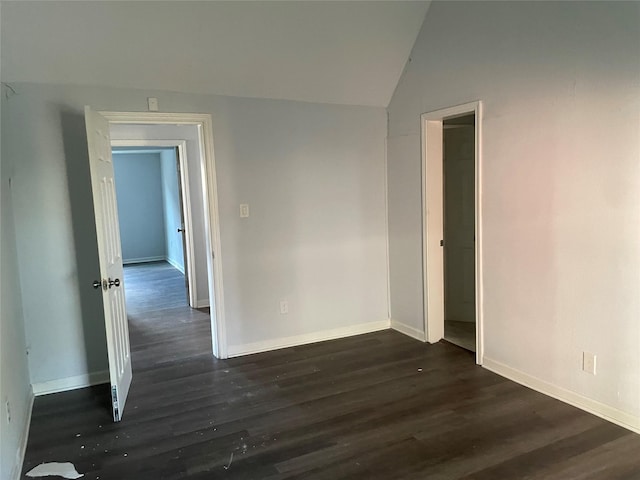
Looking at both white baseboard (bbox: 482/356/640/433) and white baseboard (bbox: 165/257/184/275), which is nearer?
white baseboard (bbox: 482/356/640/433)

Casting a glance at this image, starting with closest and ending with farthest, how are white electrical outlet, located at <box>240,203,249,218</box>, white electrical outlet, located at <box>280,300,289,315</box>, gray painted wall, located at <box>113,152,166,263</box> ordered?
1. white electrical outlet, located at <box>240,203,249,218</box>
2. white electrical outlet, located at <box>280,300,289,315</box>
3. gray painted wall, located at <box>113,152,166,263</box>

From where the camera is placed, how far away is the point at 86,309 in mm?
3602

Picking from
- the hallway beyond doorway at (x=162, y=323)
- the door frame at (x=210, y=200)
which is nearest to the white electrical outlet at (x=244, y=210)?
the door frame at (x=210, y=200)

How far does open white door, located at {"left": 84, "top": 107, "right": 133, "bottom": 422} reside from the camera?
9.80 feet

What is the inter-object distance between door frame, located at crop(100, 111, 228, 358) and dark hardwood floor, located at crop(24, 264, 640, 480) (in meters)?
0.29

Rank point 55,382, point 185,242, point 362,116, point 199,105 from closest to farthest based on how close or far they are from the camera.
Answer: point 55,382 < point 199,105 < point 362,116 < point 185,242

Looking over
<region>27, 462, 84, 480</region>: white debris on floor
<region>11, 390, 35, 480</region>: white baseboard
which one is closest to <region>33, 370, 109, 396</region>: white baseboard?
<region>11, 390, 35, 480</region>: white baseboard

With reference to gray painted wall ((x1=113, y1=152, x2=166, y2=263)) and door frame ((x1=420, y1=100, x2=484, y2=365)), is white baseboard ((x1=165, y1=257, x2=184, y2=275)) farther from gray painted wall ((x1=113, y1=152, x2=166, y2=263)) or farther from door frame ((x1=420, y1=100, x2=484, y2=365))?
door frame ((x1=420, y1=100, x2=484, y2=365))

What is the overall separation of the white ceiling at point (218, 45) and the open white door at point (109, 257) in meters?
0.48

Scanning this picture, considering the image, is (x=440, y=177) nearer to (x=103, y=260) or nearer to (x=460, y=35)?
(x=460, y=35)

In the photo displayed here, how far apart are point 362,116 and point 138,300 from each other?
409 cm

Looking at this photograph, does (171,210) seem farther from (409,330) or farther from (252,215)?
(409,330)

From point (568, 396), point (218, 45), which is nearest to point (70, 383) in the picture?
point (218, 45)

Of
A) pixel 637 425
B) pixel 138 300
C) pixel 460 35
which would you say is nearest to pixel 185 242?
pixel 138 300
